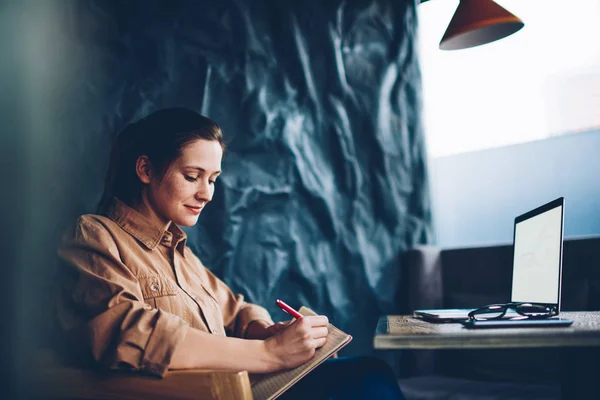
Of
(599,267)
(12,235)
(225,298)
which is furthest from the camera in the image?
(599,267)

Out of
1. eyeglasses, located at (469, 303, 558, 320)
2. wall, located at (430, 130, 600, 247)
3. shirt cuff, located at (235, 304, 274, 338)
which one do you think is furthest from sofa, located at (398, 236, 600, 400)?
shirt cuff, located at (235, 304, 274, 338)

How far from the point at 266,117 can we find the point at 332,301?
905 mm

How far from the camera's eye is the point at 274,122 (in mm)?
2604

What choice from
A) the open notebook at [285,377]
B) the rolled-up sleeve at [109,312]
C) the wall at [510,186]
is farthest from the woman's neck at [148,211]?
the wall at [510,186]

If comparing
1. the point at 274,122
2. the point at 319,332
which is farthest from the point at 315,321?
the point at 274,122

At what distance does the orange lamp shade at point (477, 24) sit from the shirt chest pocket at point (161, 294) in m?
1.40

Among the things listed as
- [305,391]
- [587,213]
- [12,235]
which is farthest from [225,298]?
[587,213]

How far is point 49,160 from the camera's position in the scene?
6.31 ft

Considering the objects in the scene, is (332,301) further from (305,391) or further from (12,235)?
(12,235)

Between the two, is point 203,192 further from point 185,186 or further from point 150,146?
point 150,146

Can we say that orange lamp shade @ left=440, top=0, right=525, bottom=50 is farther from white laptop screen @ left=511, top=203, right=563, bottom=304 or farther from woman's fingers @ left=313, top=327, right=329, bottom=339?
woman's fingers @ left=313, top=327, right=329, bottom=339

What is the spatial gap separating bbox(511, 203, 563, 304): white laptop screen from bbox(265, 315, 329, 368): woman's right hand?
65 cm

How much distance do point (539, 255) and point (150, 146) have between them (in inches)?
45.3

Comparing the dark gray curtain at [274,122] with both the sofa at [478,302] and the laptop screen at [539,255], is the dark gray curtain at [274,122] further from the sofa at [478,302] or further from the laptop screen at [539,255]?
the laptop screen at [539,255]
